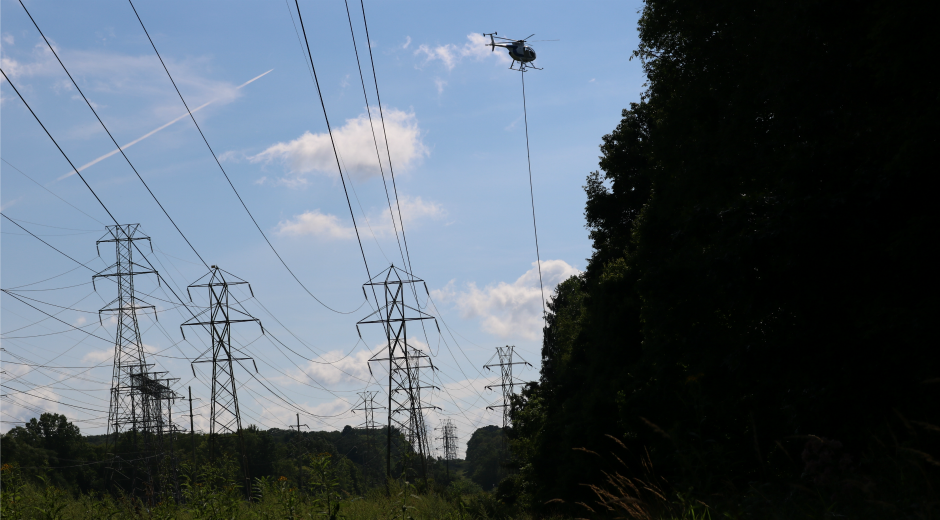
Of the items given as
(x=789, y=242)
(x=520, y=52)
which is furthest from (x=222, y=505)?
(x=520, y=52)

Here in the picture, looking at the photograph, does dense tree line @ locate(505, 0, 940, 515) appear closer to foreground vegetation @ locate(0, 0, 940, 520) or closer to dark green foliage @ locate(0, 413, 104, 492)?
foreground vegetation @ locate(0, 0, 940, 520)

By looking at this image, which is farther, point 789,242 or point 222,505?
point 789,242

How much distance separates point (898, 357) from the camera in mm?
11305

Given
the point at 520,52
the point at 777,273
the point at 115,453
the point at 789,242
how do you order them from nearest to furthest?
the point at 789,242 → the point at 777,273 → the point at 520,52 → the point at 115,453

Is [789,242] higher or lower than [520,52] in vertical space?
lower

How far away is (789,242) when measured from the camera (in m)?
12.1

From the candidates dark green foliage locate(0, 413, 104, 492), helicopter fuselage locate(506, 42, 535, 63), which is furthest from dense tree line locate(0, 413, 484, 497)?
helicopter fuselage locate(506, 42, 535, 63)

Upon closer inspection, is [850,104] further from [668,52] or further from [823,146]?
[668,52]

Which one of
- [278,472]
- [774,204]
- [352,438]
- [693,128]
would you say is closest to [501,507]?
[693,128]

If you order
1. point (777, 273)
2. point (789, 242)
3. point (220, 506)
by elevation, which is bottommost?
point (220, 506)

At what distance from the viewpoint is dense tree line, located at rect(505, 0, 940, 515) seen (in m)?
10.7

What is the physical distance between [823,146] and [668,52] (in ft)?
25.3

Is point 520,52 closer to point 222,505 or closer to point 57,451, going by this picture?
point 222,505

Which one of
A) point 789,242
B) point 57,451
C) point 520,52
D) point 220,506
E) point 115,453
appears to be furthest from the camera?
point 57,451
